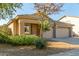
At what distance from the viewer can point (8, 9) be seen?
16.6 m

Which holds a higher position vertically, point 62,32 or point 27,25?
point 27,25

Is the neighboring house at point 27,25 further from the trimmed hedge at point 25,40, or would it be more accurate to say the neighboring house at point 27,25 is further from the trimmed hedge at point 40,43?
the trimmed hedge at point 40,43

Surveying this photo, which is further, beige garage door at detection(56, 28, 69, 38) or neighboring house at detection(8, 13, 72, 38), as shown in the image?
beige garage door at detection(56, 28, 69, 38)

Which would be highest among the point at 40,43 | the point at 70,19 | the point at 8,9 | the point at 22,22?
the point at 8,9

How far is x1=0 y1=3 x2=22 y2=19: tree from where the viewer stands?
1600cm

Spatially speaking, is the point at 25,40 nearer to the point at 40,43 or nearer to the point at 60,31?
the point at 40,43

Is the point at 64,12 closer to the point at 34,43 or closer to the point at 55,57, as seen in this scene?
the point at 34,43

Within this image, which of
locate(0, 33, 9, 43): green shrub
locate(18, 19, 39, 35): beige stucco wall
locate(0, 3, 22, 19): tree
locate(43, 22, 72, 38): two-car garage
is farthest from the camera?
locate(43, 22, 72, 38): two-car garage

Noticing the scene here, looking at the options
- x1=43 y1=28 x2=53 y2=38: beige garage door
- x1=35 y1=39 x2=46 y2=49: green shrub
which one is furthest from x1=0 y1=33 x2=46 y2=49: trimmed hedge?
x1=43 y1=28 x2=53 y2=38: beige garage door

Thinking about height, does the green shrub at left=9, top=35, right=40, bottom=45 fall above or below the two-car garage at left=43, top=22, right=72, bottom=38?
below

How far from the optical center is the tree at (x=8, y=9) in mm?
16000

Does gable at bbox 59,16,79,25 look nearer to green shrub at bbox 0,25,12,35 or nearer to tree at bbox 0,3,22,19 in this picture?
tree at bbox 0,3,22,19

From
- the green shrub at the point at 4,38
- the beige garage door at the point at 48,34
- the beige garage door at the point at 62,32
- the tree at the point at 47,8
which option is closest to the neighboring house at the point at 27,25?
the beige garage door at the point at 48,34

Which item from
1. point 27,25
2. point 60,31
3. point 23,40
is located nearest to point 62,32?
point 60,31
